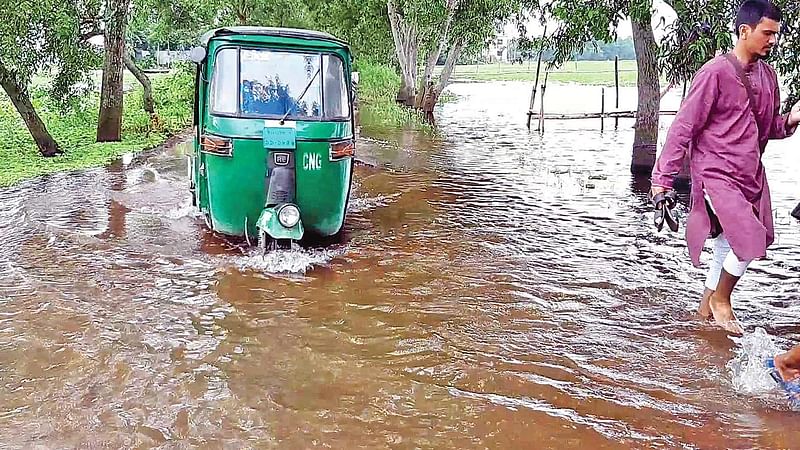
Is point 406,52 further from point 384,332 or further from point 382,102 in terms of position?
point 384,332

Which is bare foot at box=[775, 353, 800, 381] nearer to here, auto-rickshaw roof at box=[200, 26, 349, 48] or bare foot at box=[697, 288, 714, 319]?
bare foot at box=[697, 288, 714, 319]

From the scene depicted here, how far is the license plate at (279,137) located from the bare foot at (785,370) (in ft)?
14.9

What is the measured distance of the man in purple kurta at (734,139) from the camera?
4.95 meters

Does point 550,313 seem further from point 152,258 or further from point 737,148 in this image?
point 152,258

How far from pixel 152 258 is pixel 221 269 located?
845 millimetres

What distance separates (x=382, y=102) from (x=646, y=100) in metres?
19.4

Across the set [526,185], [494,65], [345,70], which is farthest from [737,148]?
[494,65]

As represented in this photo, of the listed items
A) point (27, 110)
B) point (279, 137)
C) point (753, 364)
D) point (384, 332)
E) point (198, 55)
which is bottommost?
point (384, 332)

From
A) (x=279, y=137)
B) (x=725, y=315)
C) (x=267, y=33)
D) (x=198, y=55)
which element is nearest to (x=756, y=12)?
(x=725, y=315)

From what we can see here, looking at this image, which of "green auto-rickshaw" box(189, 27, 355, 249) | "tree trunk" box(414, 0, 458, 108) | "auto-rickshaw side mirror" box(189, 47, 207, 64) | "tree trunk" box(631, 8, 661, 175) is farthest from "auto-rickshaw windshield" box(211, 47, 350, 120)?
"tree trunk" box(414, 0, 458, 108)

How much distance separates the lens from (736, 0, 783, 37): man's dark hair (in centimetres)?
477

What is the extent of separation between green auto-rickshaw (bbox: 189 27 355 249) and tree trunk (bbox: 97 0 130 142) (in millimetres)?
7921

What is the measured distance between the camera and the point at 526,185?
12.3m

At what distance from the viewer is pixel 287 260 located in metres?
7.64
